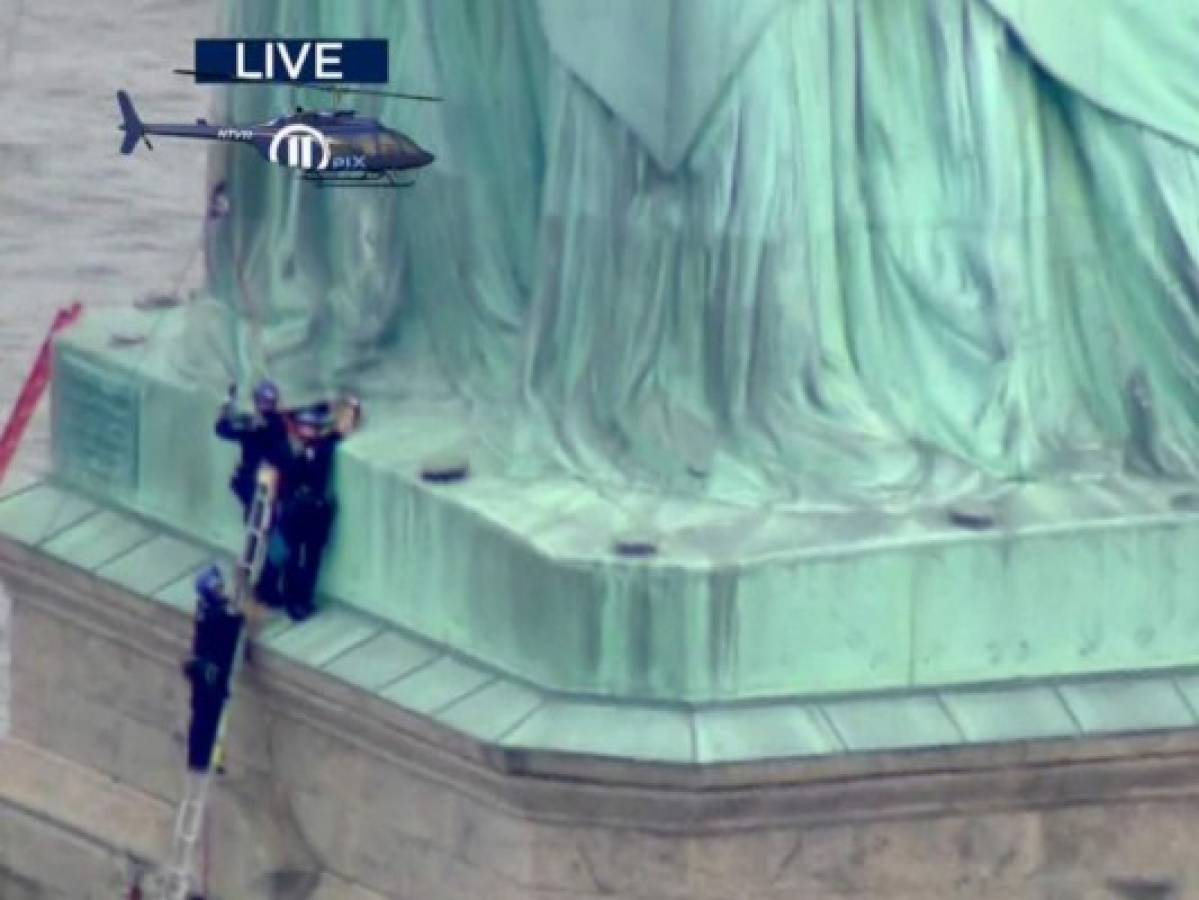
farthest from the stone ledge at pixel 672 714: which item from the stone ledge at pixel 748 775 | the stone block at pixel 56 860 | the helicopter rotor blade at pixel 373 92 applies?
the helicopter rotor blade at pixel 373 92

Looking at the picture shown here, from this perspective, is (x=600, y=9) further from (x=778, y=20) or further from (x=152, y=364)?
(x=152, y=364)

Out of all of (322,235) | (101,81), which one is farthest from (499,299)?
(101,81)

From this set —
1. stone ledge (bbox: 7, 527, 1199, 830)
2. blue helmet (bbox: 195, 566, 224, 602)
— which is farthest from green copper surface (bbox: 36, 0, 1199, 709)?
blue helmet (bbox: 195, 566, 224, 602)

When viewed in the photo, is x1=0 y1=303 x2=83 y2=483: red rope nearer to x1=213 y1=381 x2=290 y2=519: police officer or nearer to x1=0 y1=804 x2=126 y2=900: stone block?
x1=0 y1=804 x2=126 y2=900: stone block

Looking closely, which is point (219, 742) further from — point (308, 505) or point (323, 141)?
point (323, 141)

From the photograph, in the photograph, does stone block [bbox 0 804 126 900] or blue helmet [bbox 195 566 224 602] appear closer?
blue helmet [bbox 195 566 224 602]
